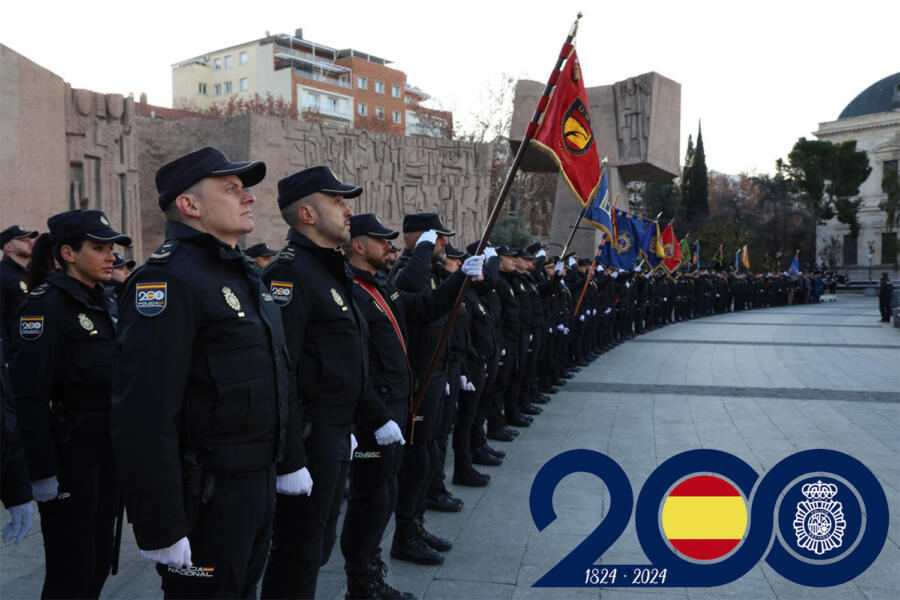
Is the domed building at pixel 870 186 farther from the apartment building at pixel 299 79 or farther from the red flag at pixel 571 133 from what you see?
the red flag at pixel 571 133

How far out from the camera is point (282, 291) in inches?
120

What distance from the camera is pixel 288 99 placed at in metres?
65.1

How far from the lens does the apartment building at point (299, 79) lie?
6581 cm

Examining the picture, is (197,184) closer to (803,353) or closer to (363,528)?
(363,528)

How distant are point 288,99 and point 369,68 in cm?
1039

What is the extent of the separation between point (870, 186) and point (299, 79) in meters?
52.0

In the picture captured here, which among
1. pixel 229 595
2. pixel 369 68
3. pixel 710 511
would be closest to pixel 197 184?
pixel 229 595

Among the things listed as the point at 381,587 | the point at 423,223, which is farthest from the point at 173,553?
the point at 423,223

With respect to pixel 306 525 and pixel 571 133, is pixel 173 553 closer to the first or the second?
pixel 306 525

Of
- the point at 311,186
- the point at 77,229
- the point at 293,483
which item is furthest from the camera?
the point at 77,229

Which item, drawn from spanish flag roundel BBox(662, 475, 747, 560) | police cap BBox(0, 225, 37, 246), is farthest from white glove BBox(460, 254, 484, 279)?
police cap BBox(0, 225, 37, 246)

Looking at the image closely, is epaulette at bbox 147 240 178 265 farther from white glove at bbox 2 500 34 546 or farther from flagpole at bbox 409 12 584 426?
flagpole at bbox 409 12 584 426

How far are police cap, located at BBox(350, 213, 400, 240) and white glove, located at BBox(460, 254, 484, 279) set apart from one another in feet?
1.47

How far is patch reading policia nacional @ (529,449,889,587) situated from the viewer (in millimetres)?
3621
